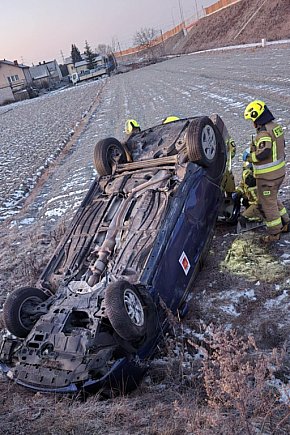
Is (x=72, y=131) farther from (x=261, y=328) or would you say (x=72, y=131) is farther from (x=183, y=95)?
(x=261, y=328)

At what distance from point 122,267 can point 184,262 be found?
59 cm

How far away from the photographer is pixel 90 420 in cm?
269

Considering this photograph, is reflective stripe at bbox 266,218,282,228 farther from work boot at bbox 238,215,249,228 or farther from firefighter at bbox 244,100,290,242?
work boot at bbox 238,215,249,228

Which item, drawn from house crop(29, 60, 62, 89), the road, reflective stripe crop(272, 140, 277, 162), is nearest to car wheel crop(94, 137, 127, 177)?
reflective stripe crop(272, 140, 277, 162)

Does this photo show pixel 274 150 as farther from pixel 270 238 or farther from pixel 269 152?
pixel 270 238

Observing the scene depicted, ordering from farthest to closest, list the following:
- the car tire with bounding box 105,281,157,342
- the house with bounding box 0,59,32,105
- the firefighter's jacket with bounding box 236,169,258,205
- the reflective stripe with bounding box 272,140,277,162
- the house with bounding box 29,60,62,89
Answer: the house with bounding box 29,60,62,89
the house with bounding box 0,59,32,105
the firefighter's jacket with bounding box 236,169,258,205
the reflective stripe with bounding box 272,140,277,162
the car tire with bounding box 105,281,157,342

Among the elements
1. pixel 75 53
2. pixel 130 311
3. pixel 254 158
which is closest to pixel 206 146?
pixel 254 158

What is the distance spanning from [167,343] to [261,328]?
822mm

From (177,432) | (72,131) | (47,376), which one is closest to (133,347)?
(47,376)

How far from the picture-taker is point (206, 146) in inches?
184

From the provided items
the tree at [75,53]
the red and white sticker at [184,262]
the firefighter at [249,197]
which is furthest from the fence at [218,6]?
the red and white sticker at [184,262]

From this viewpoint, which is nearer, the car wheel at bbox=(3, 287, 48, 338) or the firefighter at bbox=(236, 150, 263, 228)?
the car wheel at bbox=(3, 287, 48, 338)

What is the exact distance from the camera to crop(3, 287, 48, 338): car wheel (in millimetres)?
3693

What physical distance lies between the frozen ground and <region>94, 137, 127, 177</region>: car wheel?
158cm
